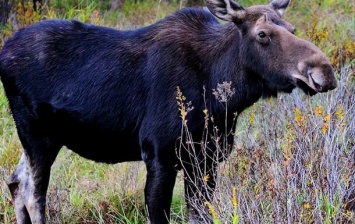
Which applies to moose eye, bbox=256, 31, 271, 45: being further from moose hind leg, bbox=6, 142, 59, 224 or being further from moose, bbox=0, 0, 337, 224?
moose hind leg, bbox=6, 142, 59, 224

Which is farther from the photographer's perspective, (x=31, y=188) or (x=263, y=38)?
(x=31, y=188)

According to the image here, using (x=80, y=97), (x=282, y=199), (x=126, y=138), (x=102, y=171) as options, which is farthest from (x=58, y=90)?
(x=282, y=199)

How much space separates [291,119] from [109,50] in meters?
1.61

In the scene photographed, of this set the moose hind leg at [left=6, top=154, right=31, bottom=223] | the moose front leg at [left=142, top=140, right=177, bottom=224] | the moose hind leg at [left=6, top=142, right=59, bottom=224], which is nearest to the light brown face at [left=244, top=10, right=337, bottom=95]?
the moose front leg at [left=142, top=140, right=177, bottom=224]

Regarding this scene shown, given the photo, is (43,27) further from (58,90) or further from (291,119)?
(291,119)

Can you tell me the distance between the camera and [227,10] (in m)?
5.95

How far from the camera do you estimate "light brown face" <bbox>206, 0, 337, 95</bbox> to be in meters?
5.39

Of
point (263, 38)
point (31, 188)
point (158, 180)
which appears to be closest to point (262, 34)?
point (263, 38)

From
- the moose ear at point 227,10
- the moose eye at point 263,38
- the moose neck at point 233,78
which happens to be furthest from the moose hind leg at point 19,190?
the moose eye at point 263,38

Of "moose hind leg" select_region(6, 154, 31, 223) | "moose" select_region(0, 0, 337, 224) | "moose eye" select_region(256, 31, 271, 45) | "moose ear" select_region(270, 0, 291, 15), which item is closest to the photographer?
"moose eye" select_region(256, 31, 271, 45)

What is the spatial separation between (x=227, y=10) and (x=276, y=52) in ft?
1.66

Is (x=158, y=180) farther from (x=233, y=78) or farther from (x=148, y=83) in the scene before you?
(x=233, y=78)

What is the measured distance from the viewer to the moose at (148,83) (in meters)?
5.93

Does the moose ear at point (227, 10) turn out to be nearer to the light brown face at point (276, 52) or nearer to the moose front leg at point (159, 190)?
the light brown face at point (276, 52)
